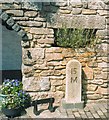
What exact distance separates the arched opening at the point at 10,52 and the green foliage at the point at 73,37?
2.70m

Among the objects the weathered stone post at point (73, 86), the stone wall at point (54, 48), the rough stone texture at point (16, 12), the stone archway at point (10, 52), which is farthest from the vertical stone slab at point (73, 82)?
the stone archway at point (10, 52)

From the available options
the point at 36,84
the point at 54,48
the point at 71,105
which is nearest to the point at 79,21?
the point at 54,48

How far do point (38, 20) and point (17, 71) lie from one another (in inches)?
122

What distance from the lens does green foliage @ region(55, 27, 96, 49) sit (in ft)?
20.6

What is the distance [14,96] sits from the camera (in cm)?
586

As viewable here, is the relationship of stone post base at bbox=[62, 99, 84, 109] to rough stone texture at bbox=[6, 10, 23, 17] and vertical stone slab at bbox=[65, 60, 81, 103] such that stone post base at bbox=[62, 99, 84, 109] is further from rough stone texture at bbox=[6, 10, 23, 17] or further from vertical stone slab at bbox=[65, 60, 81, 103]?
rough stone texture at bbox=[6, 10, 23, 17]

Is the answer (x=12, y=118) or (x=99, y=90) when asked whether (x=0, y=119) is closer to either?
(x=12, y=118)

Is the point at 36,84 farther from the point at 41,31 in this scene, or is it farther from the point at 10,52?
the point at 10,52

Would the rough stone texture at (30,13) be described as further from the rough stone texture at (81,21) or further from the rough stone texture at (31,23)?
the rough stone texture at (81,21)

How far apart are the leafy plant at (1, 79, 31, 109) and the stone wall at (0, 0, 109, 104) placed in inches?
6.8

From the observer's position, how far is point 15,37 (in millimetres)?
8828

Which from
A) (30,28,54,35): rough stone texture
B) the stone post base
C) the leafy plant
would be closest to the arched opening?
the leafy plant

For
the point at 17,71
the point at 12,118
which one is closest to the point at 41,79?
the point at 12,118

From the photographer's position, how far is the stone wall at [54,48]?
6.13 meters
